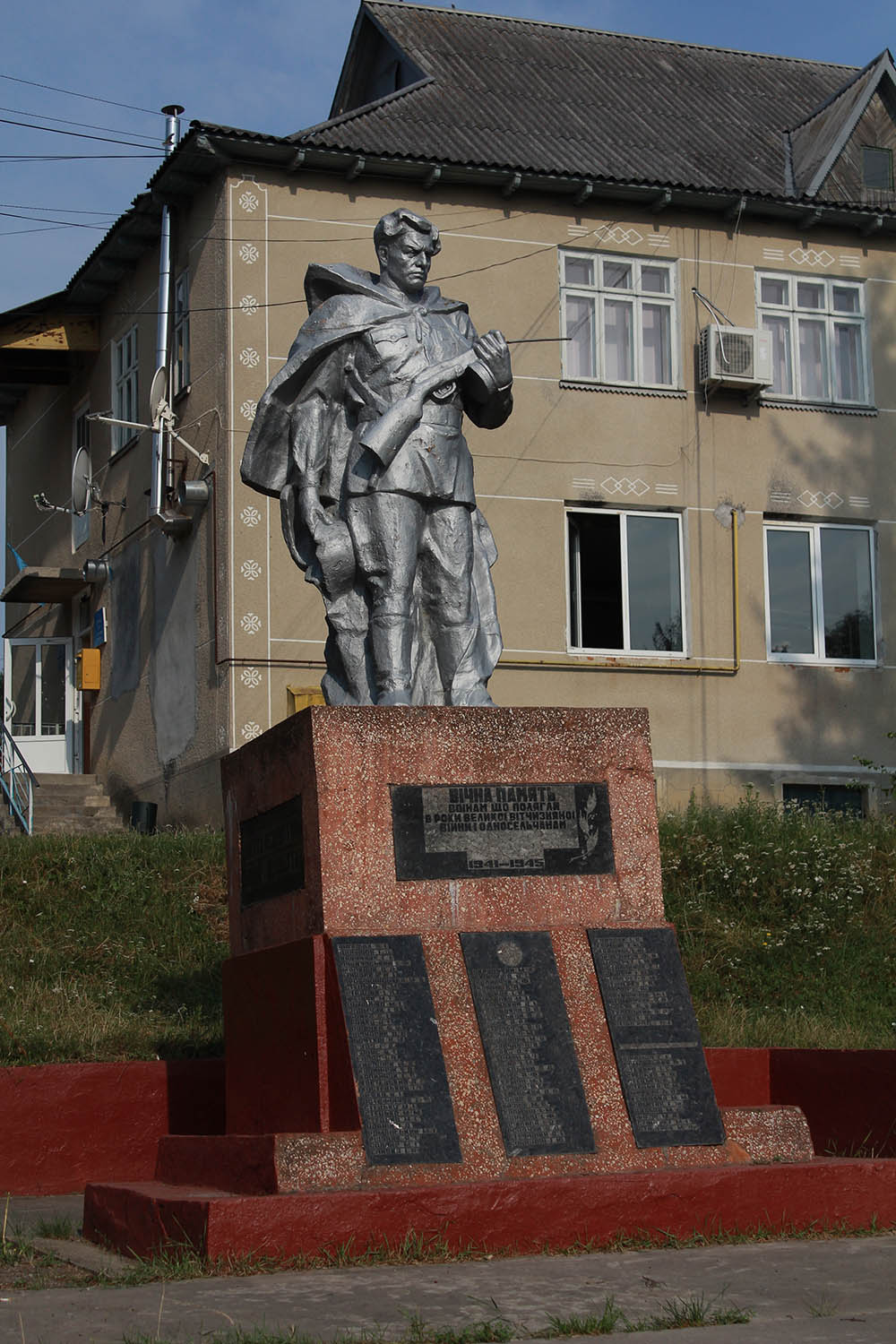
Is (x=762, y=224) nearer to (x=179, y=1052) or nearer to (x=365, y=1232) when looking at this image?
(x=179, y=1052)

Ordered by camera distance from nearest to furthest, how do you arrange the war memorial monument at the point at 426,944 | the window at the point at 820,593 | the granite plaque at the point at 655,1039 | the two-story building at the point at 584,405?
the war memorial monument at the point at 426,944 < the granite plaque at the point at 655,1039 < the two-story building at the point at 584,405 < the window at the point at 820,593

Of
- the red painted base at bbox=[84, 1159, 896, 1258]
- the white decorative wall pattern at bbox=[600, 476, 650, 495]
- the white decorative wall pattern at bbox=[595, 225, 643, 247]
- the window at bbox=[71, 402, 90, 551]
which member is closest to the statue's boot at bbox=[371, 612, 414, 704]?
the red painted base at bbox=[84, 1159, 896, 1258]

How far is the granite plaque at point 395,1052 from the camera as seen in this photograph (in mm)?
6141

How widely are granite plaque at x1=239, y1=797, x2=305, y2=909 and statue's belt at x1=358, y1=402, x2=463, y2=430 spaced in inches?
74.3

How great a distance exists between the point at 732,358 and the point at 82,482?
8099mm

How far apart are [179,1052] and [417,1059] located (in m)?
3.47

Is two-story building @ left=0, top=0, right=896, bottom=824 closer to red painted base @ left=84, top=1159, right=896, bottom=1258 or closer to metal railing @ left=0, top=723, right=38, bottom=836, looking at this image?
metal railing @ left=0, top=723, right=38, bottom=836

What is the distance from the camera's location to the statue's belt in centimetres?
812

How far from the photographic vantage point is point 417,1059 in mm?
6316

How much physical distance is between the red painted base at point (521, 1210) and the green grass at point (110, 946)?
3.45 meters

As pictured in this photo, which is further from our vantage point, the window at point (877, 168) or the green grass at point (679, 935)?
the window at point (877, 168)

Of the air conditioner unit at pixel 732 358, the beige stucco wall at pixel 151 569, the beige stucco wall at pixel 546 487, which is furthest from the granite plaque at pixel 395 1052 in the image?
the air conditioner unit at pixel 732 358

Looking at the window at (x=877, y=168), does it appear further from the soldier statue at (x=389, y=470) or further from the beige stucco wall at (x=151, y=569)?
the soldier statue at (x=389, y=470)

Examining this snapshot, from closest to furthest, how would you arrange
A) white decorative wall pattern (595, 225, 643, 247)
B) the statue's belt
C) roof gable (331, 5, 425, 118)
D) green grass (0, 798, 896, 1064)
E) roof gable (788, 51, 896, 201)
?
the statue's belt < green grass (0, 798, 896, 1064) < white decorative wall pattern (595, 225, 643, 247) < roof gable (788, 51, 896, 201) < roof gable (331, 5, 425, 118)
